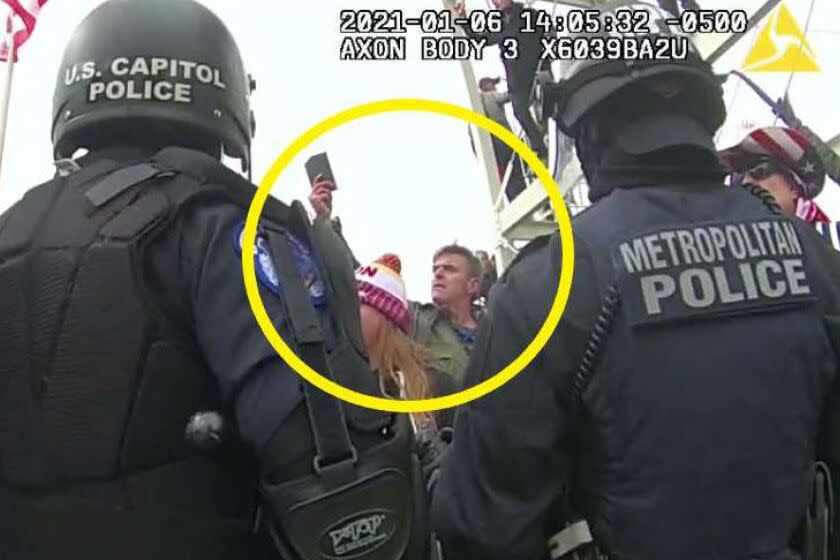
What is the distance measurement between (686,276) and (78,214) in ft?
3.45

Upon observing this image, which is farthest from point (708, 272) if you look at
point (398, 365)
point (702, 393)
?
point (398, 365)

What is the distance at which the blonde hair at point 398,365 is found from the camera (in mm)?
2592

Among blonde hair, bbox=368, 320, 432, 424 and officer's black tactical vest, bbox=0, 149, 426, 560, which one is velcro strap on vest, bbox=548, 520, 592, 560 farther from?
blonde hair, bbox=368, 320, 432, 424

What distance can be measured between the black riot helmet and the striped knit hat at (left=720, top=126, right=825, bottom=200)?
5.58 feet

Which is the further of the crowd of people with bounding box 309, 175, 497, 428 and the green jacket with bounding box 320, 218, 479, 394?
the green jacket with bounding box 320, 218, 479, 394

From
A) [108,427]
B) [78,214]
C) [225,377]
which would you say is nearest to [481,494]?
[225,377]

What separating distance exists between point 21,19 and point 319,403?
235 inches

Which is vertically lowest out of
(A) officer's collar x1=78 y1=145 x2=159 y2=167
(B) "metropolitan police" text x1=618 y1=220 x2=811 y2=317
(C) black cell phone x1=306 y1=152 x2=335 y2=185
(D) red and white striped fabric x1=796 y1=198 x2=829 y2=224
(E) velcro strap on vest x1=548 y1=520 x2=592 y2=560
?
(E) velcro strap on vest x1=548 y1=520 x2=592 y2=560

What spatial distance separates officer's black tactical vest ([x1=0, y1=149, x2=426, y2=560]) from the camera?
1.36m

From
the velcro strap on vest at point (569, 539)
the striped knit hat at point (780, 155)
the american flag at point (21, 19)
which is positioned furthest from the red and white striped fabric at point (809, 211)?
the american flag at point (21, 19)

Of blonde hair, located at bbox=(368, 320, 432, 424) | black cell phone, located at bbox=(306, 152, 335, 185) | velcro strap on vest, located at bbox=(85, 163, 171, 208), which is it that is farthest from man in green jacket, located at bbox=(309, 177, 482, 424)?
velcro strap on vest, located at bbox=(85, 163, 171, 208)

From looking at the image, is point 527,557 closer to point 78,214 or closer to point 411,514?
point 411,514

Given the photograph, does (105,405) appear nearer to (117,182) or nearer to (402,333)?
(117,182)

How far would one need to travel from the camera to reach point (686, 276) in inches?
63.3
